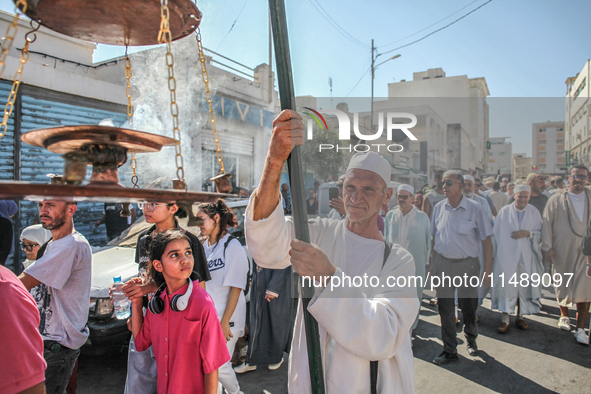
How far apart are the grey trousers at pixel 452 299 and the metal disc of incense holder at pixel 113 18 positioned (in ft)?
12.5

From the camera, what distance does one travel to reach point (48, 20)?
58.0 inches

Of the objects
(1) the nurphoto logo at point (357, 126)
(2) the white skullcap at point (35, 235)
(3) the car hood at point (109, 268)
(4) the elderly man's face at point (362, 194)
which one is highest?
(1) the nurphoto logo at point (357, 126)

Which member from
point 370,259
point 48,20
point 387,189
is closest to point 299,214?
point 370,259

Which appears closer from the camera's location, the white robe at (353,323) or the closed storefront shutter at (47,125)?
the white robe at (353,323)

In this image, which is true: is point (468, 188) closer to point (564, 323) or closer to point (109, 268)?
point (564, 323)

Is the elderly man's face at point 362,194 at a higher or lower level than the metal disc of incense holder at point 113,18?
lower

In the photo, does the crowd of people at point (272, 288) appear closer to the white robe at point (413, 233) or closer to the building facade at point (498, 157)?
the white robe at point (413, 233)

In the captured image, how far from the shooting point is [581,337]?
4.48 m

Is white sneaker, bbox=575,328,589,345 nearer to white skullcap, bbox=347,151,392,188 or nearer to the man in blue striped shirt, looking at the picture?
the man in blue striped shirt

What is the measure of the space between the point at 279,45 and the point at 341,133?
864 millimetres

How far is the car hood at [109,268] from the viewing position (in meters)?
3.84

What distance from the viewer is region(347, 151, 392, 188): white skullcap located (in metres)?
2.11

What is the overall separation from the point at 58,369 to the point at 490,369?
158 inches

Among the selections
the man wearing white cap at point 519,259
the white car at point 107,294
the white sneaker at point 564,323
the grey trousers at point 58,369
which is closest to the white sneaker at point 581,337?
the white sneaker at point 564,323
